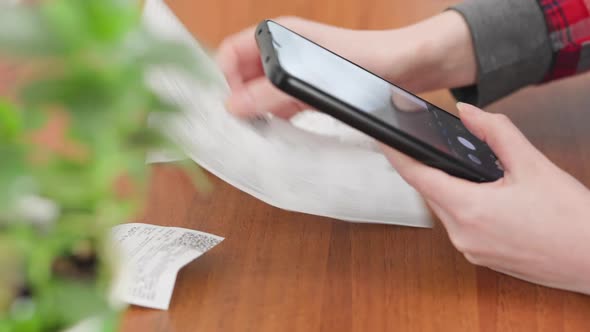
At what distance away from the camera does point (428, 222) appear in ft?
2.28

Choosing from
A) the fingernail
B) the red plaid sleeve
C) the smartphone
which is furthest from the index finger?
the red plaid sleeve

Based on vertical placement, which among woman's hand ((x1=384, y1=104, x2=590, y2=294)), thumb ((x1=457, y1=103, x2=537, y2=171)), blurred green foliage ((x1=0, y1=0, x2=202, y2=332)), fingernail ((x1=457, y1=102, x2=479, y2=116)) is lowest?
woman's hand ((x1=384, y1=104, x2=590, y2=294))

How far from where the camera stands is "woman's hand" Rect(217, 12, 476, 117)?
2.38 feet

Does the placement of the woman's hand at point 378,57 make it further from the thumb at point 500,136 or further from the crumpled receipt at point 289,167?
the thumb at point 500,136

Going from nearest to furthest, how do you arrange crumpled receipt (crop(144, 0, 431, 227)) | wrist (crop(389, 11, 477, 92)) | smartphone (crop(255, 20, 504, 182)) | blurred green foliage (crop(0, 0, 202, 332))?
blurred green foliage (crop(0, 0, 202, 332)) < smartphone (crop(255, 20, 504, 182)) < crumpled receipt (crop(144, 0, 431, 227)) < wrist (crop(389, 11, 477, 92))

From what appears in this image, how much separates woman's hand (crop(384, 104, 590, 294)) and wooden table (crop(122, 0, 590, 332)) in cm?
2

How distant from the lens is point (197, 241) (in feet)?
2.16

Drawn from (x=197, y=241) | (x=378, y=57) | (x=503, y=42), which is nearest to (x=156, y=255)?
(x=197, y=241)

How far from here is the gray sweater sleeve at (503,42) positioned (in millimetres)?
851

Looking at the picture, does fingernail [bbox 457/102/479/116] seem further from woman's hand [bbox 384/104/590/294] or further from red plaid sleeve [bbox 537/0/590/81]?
red plaid sleeve [bbox 537/0/590/81]

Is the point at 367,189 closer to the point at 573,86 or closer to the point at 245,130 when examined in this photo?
the point at 245,130

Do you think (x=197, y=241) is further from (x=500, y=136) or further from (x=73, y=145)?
(x=73, y=145)

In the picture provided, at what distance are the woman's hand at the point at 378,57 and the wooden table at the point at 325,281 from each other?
0.09 m

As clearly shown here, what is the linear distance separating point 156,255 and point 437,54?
394 millimetres
